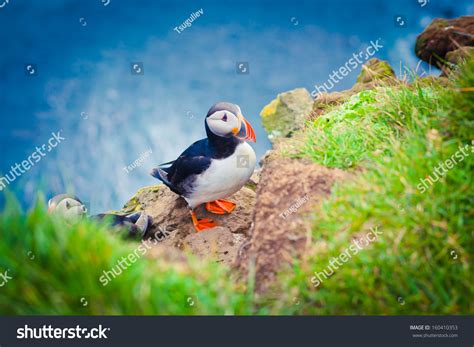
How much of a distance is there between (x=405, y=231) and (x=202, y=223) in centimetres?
287

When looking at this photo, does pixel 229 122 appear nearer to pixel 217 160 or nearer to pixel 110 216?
pixel 217 160

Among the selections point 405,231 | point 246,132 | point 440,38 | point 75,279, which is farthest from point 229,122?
point 440,38

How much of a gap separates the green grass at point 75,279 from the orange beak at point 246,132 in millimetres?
2098

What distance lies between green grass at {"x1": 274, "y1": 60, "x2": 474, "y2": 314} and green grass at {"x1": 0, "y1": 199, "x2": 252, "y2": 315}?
0.47 meters

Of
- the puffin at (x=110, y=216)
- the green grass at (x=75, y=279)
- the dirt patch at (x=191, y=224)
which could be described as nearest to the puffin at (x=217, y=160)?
the dirt patch at (x=191, y=224)

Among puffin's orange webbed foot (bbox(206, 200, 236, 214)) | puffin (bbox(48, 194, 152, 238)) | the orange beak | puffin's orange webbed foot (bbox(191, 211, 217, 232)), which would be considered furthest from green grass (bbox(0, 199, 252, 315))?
puffin's orange webbed foot (bbox(206, 200, 236, 214))

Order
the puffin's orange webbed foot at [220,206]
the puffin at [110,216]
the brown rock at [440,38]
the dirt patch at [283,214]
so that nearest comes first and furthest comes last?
the dirt patch at [283,214] → the puffin at [110,216] → the puffin's orange webbed foot at [220,206] → the brown rock at [440,38]

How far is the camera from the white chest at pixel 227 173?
4316 millimetres

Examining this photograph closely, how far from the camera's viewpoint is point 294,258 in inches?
94.3

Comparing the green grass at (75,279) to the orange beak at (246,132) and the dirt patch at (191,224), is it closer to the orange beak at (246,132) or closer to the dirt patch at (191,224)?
the dirt patch at (191,224)

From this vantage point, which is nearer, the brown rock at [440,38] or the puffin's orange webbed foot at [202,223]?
the puffin's orange webbed foot at [202,223]

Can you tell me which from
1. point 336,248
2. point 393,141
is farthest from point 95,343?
point 393,141

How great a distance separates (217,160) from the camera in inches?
171

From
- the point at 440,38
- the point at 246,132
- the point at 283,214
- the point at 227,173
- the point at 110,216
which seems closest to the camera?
the point at 283,214
